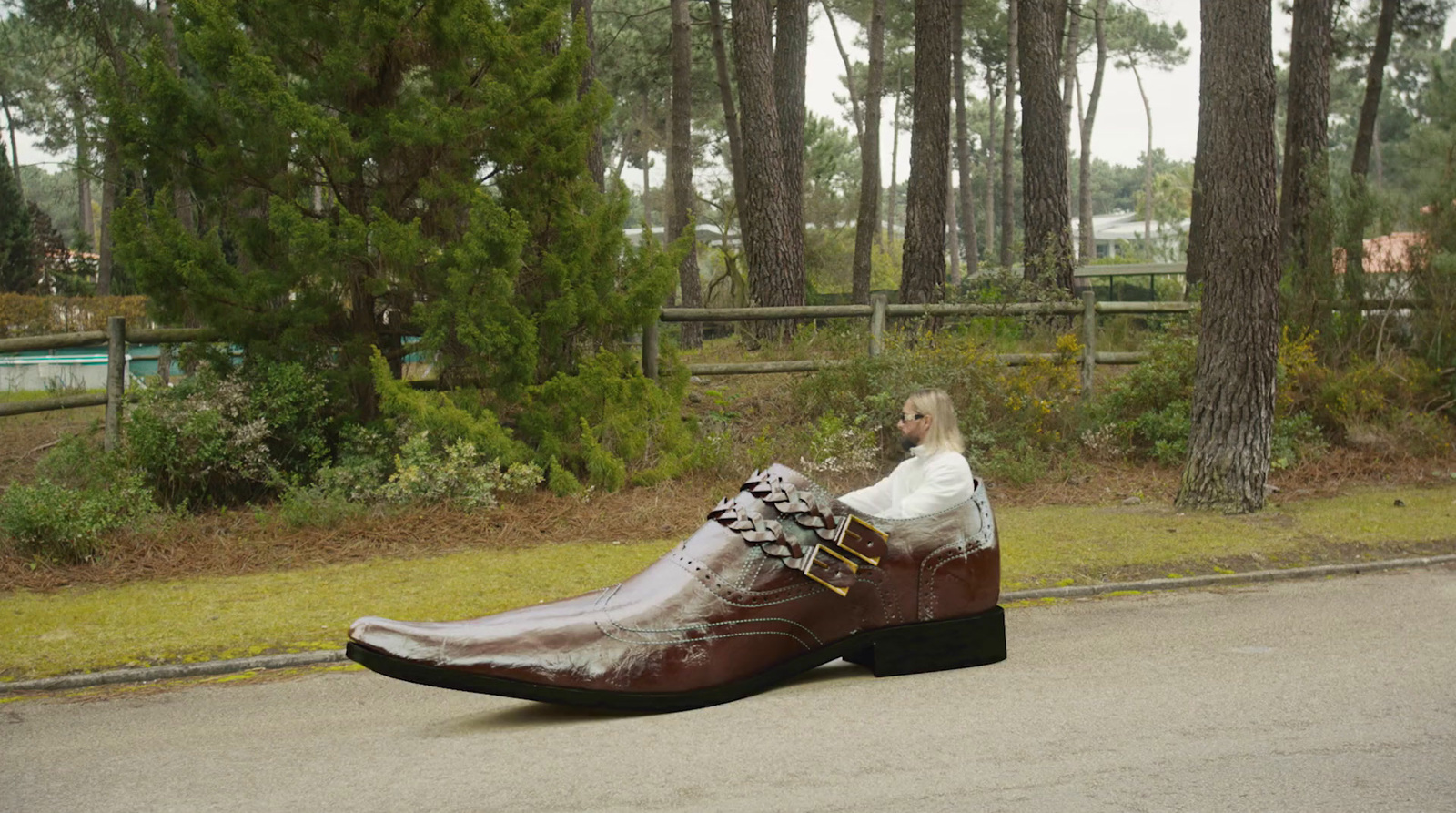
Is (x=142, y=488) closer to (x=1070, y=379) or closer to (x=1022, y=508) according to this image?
(x=1022, y=508)

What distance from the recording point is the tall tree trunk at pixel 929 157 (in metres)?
16.0

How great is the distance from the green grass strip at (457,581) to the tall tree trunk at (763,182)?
20.1 ft

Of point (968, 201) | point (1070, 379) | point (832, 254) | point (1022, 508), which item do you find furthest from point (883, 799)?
point (968, 201)

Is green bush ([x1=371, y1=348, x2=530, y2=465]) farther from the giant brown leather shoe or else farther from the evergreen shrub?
the giant brown leather shoe

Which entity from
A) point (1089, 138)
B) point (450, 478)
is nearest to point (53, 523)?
point (450, 478)

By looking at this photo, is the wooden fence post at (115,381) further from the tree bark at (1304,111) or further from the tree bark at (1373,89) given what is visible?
the tree bark at (1373,89)

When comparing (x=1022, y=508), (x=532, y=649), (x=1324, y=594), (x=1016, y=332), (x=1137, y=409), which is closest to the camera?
(x=532, y=649)

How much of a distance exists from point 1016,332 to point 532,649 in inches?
398

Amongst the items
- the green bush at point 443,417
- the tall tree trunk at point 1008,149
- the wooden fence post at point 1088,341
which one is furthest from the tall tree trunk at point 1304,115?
the tall tree trunk at point 1008,149

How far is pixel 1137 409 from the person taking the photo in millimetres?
12242

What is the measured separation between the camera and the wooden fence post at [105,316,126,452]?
988 cm

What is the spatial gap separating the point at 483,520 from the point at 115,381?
3463 millimetres

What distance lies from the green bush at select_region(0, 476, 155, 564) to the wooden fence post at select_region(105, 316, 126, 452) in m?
1.51

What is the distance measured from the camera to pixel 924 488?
5.15 m
